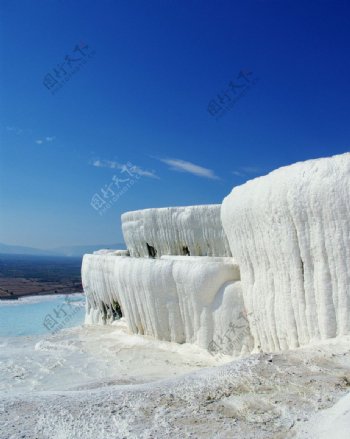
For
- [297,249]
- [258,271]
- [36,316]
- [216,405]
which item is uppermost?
[297,249]

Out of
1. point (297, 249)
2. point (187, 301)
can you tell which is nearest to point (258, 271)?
point (297, 249)

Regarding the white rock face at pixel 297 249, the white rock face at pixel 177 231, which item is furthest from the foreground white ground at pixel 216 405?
the white rock face at pixel 177 231

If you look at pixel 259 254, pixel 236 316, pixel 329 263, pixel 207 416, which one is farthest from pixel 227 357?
pixel 207 416

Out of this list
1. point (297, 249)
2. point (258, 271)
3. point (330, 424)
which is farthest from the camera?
point (258, 271)

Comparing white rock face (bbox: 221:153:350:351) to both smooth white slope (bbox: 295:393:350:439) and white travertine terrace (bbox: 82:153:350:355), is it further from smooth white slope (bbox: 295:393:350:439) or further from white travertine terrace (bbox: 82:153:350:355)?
smooth white slope (bbox: 295:393:350:439)

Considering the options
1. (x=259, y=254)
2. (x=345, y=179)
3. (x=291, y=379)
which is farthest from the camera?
(x=259, y=254)

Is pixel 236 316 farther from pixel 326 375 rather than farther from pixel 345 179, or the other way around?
pixel 326 375

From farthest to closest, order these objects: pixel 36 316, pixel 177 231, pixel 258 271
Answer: pixel 36 316 < pixel 177 231 < pixel 258 271

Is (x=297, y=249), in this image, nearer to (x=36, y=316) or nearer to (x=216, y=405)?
(x=216, y=405)
